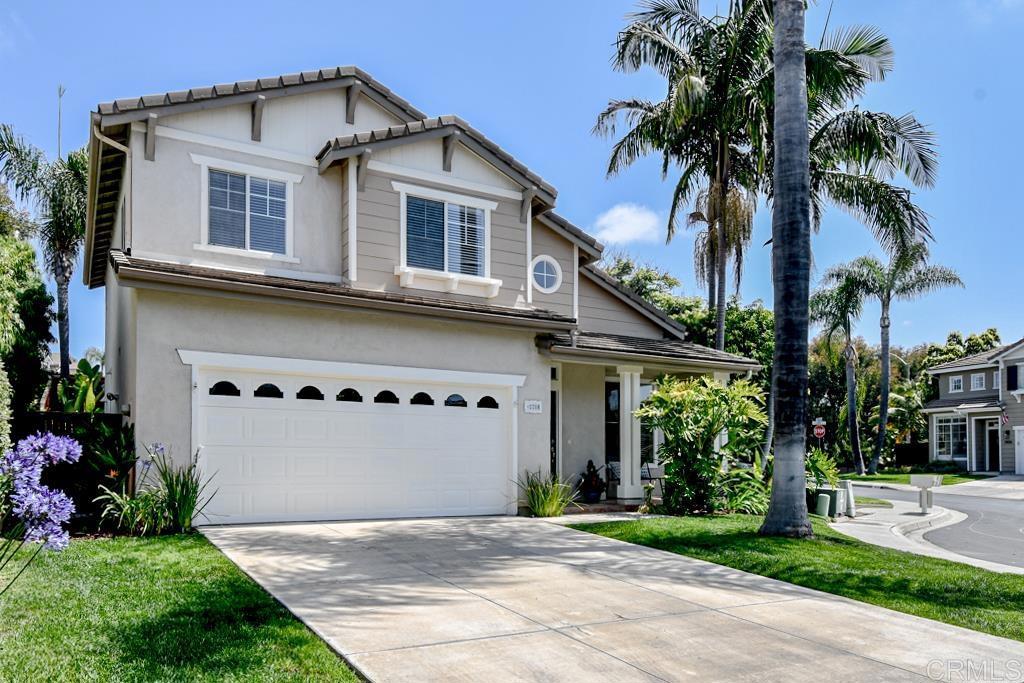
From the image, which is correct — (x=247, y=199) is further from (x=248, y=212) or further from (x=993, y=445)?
(x=993, y=445)

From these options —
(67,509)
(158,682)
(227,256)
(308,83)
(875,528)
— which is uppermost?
(308,83)

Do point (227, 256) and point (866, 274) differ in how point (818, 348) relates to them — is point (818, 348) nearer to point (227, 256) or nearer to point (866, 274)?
point (866, 274)

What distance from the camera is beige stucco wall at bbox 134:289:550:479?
1129cm

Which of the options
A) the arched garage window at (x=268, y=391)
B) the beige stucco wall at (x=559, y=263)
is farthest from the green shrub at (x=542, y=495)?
the arched garage window at (x=268, y=391)

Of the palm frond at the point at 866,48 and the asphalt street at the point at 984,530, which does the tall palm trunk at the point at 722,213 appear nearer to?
the palm frond at the point at 866,48

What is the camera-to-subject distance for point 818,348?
1875 inches

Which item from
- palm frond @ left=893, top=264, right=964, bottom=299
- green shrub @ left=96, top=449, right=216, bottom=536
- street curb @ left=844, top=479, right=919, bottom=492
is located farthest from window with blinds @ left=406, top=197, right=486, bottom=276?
palm frond @ left=893, top=264, right=964, bottom=299

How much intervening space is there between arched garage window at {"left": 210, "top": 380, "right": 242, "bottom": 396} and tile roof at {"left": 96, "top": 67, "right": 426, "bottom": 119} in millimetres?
4323

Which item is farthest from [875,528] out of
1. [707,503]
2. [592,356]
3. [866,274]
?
[866,274]

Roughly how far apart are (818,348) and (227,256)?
137 feet

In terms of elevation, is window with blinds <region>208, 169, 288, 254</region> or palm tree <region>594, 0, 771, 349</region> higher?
palm tree <region>594, 0, 771, 349</region>

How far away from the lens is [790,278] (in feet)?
41.1

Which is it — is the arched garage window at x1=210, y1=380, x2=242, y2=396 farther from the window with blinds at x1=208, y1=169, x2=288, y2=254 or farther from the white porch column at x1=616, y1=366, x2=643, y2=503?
the white porch column at x1=616, y1=366, x2=643, y2=503

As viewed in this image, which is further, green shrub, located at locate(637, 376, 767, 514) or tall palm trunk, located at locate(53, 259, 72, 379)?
tall palm trunk, located at locate(53, 259, 72, 379)
